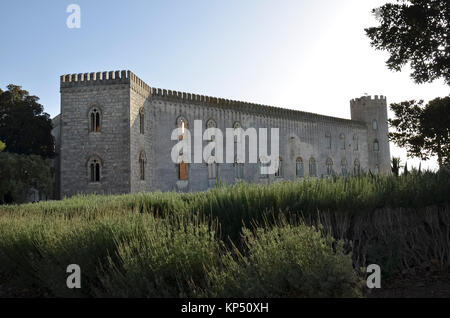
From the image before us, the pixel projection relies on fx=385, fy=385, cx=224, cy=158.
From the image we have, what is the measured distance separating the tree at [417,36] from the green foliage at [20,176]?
52.4 feet

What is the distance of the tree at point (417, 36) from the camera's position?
1166 centimetres

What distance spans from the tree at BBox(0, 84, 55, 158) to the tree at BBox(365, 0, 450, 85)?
700 inches

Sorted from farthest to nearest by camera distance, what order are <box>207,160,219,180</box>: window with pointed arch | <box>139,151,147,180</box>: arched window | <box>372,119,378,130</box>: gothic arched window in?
<box>372,119,378,130</box>: gothic arched window, <box>207,160,219,180</box>: window with pointed arch, <box>139,151,147,180</box>: arched window

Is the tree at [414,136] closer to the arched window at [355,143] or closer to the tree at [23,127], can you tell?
the arched window at [355,143]

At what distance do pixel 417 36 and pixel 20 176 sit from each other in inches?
704

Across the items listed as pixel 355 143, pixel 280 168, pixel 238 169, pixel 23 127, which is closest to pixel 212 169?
pixel 238 169

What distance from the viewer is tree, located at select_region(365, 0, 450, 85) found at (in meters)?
11.7

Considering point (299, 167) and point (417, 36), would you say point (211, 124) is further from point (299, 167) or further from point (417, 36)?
point (417, 36)

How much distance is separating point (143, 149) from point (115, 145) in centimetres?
161

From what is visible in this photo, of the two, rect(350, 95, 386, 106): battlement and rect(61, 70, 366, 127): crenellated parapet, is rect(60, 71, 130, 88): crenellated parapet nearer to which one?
rect(61, 70, 366, 127): crenellated parapet

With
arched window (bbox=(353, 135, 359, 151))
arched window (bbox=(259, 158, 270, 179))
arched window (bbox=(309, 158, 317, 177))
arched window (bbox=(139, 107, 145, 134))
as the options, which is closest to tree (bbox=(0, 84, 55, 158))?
arched window (bbox=(139, 107, 145, 134))

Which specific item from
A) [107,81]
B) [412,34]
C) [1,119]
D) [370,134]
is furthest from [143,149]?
[370,134]

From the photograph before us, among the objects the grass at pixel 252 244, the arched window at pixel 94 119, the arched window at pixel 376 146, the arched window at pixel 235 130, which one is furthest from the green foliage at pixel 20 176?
the arched window at pixel 376 146
